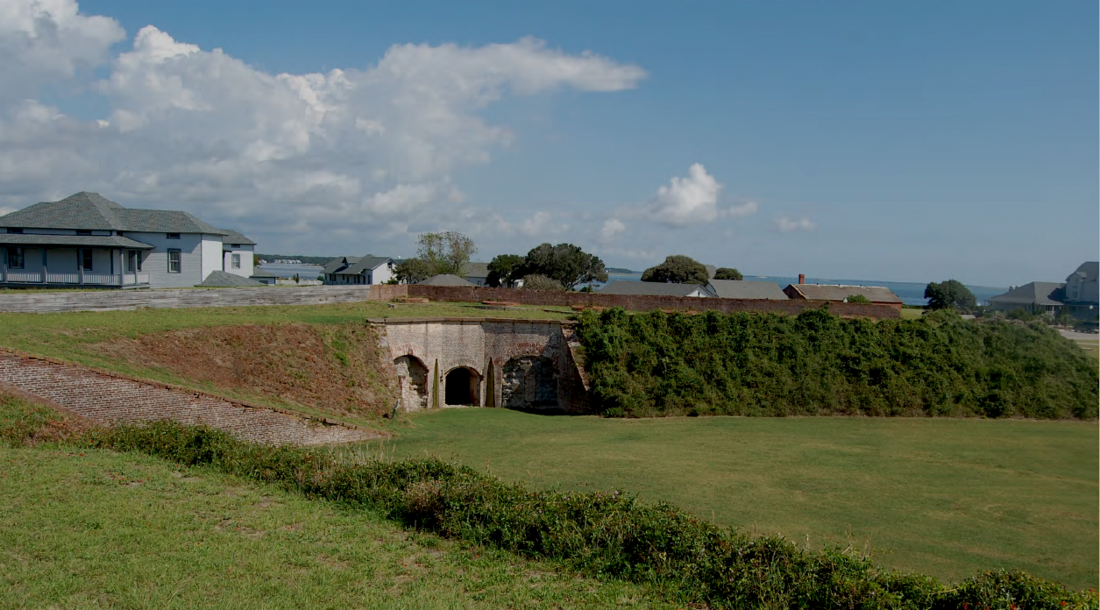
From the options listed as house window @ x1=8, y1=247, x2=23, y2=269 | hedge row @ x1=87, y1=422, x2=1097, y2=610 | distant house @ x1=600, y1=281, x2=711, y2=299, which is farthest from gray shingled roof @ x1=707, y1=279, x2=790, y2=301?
hedge row @ x1=87, y1=422, x2=1097, y2=610

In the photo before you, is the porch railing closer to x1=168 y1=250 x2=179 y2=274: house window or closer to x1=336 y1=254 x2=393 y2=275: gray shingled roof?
x1=168 y1=250 x2=179 y2=274: house window

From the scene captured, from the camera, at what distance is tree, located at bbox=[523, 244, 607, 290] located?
71625mm

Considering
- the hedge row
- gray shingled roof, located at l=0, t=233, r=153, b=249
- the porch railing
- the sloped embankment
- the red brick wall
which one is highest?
gray shingled roof, located at l=0, t=233, r=153, b=249

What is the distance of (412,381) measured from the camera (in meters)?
30.0

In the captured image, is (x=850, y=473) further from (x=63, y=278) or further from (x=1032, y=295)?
(x=63, y=278)

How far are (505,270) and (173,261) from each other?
40.6m

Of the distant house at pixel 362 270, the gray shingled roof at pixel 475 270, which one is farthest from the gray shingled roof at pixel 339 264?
the gray shingled roof at pixel 475 270

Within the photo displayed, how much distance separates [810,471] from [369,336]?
16.2 meters

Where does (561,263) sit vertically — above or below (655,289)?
above

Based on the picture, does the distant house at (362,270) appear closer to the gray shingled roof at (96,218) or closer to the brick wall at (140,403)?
the gray shingled roof at (96,218)

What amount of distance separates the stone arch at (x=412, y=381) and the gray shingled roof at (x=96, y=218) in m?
17.5

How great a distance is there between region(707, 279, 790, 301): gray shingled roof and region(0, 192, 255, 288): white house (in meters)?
40.0

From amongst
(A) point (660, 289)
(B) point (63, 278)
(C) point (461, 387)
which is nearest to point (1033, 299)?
(C) point (461, 387)

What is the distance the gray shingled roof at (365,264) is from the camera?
81.6 metres
